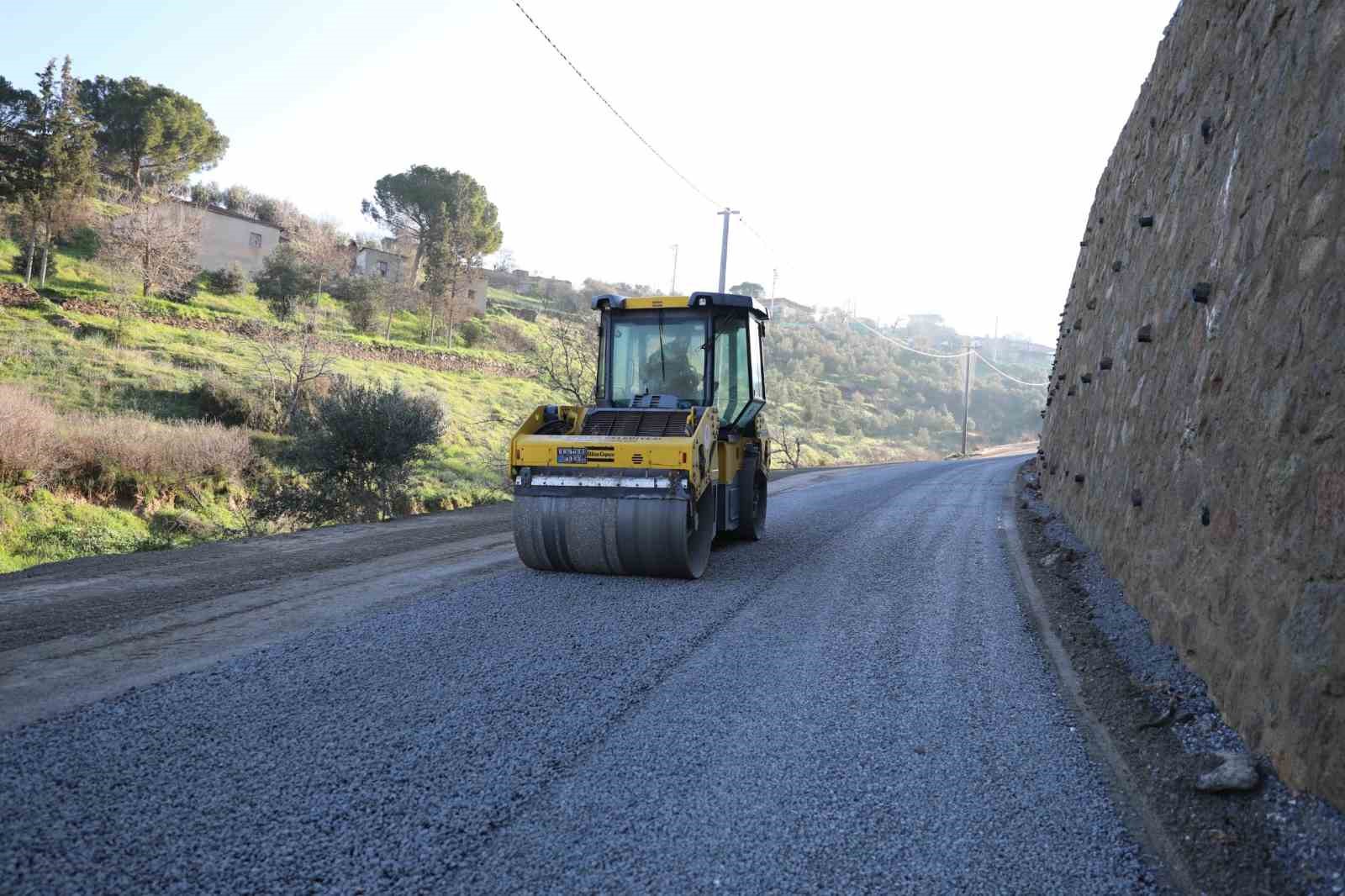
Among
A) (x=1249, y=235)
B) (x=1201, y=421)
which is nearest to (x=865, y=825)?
(x=1201, y=421)

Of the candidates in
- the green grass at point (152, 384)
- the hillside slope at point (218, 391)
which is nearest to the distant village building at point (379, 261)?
the hillside slope at point (218, 391)

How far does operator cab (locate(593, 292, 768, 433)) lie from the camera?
8602 mm

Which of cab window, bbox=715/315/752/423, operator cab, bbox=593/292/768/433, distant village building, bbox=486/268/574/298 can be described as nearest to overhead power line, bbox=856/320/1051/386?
distant village building, bbox=486/268/574/298

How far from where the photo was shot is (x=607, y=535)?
716 cm

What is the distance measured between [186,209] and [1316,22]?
49712mm

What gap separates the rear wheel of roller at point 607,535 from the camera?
707 cm

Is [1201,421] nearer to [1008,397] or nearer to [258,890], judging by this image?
[258,890]

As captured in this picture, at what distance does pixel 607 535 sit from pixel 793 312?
98.2 metres

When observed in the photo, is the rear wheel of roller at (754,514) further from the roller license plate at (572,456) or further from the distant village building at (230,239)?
the distant village building at (230,239)

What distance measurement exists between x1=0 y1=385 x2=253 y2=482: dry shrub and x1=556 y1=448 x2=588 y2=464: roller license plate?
13499 mm

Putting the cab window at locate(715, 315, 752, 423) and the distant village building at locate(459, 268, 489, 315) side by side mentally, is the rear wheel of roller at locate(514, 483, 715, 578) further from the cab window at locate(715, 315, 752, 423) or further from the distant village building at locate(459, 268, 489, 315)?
the distant village building at locate(459, 268, 489, 315)

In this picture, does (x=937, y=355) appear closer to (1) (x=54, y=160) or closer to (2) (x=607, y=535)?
(1) (x=54, y=160)

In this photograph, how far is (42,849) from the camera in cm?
277

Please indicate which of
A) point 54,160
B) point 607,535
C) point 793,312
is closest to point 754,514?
point 607,535
